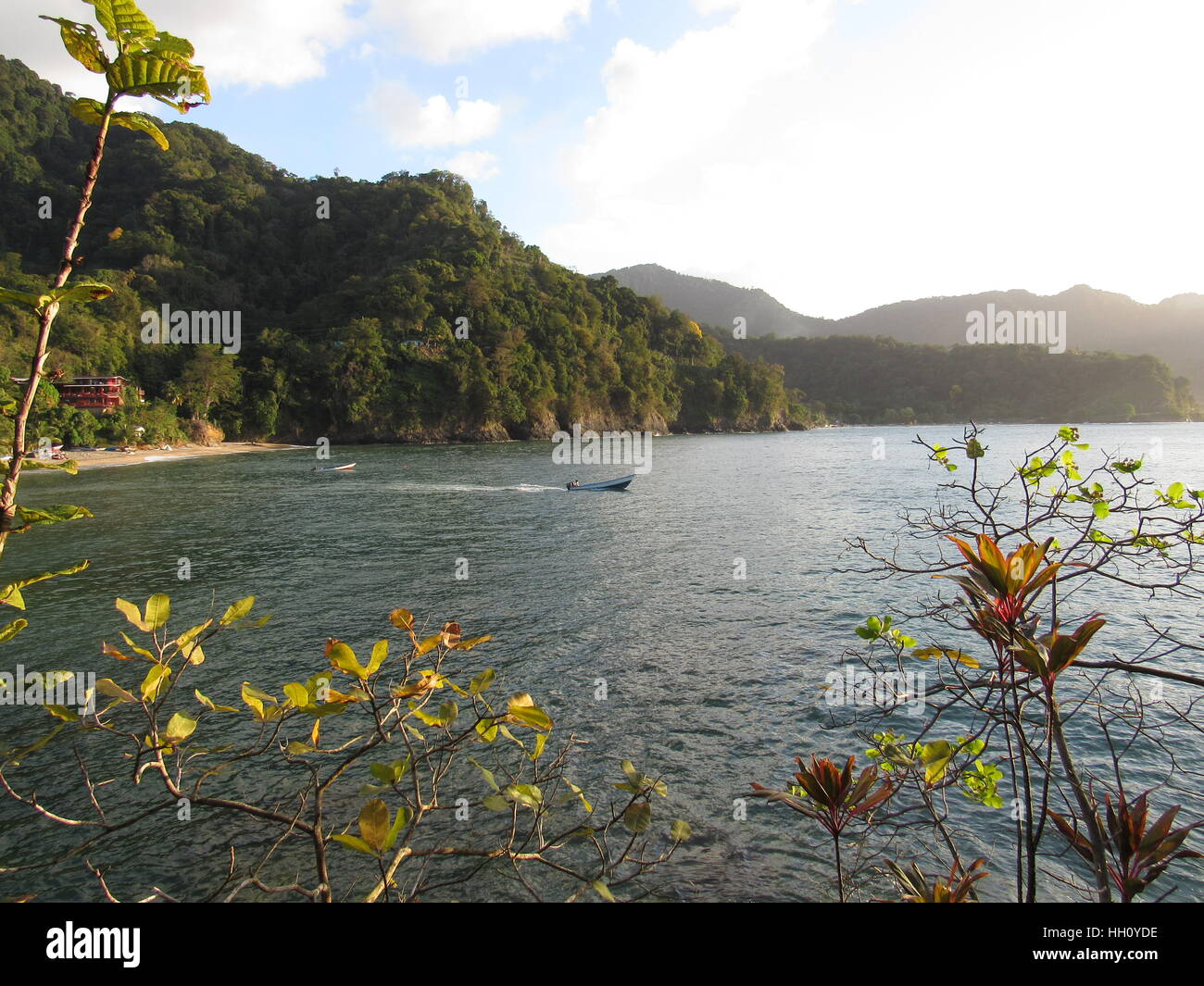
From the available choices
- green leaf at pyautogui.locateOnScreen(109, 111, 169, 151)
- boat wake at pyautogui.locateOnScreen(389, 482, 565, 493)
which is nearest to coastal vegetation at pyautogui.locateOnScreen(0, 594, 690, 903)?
green leaf at pyautogui.locateOnScreen(109, 111, 169, 151)

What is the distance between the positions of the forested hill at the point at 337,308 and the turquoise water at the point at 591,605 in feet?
169

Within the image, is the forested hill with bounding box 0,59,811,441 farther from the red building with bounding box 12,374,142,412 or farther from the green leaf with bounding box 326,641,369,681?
the green leaf with bounding box 326,641,369,681

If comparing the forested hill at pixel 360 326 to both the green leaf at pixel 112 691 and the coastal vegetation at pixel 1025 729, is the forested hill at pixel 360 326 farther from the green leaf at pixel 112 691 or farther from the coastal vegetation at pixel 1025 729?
the coastal vegetation at pixel 1025 729

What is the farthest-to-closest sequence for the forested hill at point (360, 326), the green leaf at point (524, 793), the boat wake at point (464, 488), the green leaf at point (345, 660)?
the forested hill at point (360, 326) < the boat wake at point (464, 488) < the green leaf at point (524, 793) < the green leaf at point (345, 660)

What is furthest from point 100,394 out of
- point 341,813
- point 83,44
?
point 83,44

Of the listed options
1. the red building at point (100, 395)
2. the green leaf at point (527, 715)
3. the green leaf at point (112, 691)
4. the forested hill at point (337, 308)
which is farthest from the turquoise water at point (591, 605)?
the forested hill at point (337, 308)

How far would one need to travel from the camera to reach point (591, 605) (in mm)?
14070

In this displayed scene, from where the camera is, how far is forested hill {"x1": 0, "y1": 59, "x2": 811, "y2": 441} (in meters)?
79.7

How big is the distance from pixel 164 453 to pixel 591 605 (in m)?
64.5

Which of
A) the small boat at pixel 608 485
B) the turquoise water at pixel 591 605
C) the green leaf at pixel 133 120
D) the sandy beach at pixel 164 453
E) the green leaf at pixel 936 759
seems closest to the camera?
the green leaf at pixel 133 120

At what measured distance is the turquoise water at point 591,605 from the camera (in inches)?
263

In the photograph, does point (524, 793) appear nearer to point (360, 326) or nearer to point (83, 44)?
point (83, 44)

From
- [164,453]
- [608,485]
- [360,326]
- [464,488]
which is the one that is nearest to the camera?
[608,485]
